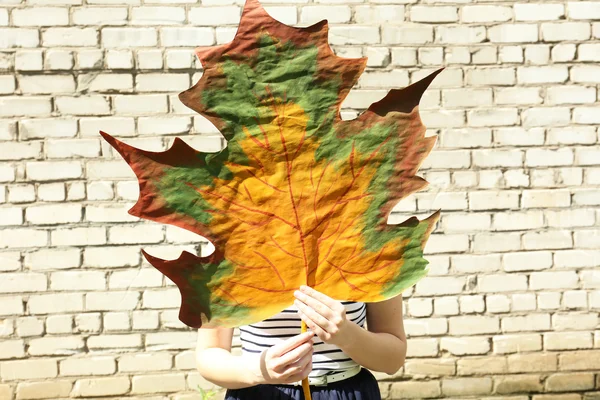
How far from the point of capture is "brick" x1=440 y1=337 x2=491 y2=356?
118 inches

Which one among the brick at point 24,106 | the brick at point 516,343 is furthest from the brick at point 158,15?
the brick at point 516,343

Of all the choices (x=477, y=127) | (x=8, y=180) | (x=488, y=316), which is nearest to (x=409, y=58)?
(x=477, y=127)

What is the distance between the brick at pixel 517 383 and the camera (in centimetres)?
305

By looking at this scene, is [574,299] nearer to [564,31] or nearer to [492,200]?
[492,200]

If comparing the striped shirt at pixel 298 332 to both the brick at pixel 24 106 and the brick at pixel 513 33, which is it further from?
the brick at pixel 513 33

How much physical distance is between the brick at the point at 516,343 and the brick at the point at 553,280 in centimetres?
25

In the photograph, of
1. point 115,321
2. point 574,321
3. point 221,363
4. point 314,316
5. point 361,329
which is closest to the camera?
point 314,316

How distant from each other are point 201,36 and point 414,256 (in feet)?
6.75

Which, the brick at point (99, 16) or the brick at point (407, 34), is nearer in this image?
the brick at point (99, 16)

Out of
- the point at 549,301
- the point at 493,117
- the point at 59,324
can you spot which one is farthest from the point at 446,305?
the point at 59,324

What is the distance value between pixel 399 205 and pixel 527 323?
0.86m

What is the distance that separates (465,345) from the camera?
300cm

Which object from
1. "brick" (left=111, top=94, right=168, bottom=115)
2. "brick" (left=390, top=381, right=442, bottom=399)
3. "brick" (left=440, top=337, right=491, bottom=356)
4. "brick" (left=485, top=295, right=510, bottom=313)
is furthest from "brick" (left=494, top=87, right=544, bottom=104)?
"brick" (left=111, top=94, right=168, bottom=115)

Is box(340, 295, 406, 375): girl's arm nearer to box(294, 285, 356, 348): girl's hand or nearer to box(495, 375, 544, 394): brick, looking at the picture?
box(294, 285, 356, 348): girl's hand
